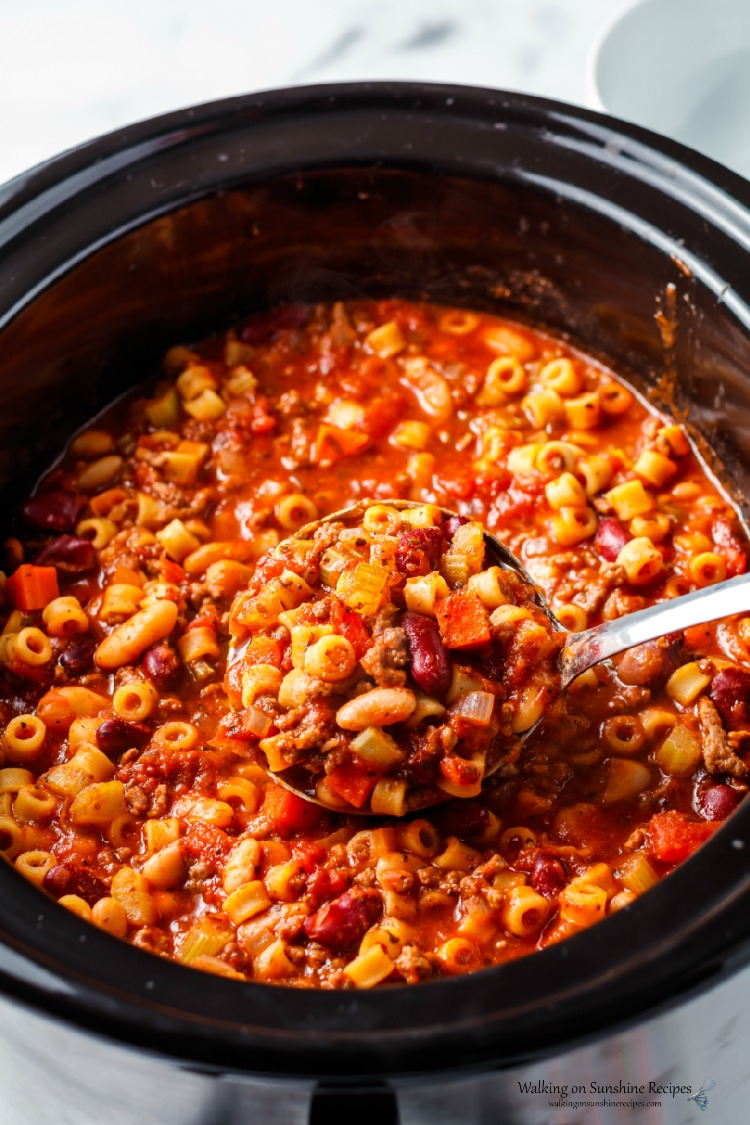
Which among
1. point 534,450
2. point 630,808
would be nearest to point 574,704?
point 630,808

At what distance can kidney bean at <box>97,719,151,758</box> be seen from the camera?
9.75 feet

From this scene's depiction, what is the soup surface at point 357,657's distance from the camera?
2.69 metres

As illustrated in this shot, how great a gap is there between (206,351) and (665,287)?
52.6 inches

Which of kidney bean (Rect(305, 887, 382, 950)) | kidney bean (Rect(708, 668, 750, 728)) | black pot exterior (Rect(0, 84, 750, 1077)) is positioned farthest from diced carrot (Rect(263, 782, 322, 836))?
black pot exterior (Rect(0, 84, 750, 1077))

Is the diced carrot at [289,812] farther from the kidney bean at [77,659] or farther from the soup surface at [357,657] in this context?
the kidney bean at [77,659]

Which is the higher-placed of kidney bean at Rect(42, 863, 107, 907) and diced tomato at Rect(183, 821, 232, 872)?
diced tomato at Rect(183, 821, 232, 872)

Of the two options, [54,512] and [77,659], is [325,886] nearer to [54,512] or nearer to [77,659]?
[77,659]

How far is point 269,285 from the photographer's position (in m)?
3.87

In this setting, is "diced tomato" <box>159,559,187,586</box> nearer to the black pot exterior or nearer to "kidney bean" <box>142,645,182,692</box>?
"kidney bean" <box>142,645,182,692</box>

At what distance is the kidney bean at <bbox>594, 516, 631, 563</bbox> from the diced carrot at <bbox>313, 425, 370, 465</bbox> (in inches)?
27.2

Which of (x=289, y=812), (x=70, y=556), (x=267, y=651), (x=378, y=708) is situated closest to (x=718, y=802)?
(x=378, y=708)

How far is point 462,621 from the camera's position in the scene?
275cm

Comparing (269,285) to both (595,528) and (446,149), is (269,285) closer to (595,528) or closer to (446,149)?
(446,149)

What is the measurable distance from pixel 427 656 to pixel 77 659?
943 mm
